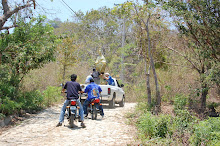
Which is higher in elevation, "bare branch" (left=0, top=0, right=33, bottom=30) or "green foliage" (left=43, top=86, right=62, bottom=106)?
"bare branch" (left=0, top=0, right=33, bottom=30)

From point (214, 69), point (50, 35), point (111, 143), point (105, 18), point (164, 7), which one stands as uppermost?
point (105, 18)

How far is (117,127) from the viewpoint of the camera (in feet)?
31.0

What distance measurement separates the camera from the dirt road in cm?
721

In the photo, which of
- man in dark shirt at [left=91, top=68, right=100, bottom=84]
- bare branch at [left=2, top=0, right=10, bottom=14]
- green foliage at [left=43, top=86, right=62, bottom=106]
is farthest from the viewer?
man in dark shirt at [left=91, top=68, right=100, bottom=84]

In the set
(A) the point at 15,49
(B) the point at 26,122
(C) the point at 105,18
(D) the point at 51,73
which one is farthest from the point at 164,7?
(C) the point at 105,18

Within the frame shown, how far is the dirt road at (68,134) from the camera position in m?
7.21

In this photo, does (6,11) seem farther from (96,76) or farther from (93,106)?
(96,76)

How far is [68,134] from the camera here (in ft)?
26.6

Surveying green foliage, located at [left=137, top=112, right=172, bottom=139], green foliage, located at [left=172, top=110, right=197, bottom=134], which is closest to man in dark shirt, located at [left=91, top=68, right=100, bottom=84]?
green foliage, located at [left=172, top=110, right=197, bottom=134]

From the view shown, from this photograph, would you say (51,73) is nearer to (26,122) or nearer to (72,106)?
(26,122)

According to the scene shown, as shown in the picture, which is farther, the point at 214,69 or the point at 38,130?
the point at 214,69

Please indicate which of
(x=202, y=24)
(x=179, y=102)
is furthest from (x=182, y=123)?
(x=202, y=24)

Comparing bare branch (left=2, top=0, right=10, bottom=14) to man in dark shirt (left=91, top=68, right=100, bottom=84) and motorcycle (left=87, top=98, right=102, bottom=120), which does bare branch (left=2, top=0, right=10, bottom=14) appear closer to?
motorcycle (left=87, top=98, right=102, bottom=120)

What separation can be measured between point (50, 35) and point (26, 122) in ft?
14.7
